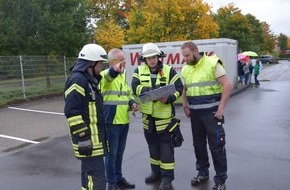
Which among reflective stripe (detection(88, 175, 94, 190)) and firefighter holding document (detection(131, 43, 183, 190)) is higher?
firefighter holding document (detection(131, 43, 183, 190))

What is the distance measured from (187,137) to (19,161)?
3.61 metres

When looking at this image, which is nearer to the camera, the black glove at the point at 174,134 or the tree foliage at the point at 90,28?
the black glove at the point at 174,134

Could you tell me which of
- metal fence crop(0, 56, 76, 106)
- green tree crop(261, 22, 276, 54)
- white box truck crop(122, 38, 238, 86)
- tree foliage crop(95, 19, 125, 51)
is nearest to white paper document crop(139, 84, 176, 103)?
white box truck crop(122, 38, 238, 86)

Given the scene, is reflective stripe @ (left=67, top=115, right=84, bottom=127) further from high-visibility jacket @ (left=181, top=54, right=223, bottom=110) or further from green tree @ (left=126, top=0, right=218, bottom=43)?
green tree @ (left=126, top=0, right=218, bottom=43)

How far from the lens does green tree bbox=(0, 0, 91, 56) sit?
1548 cm

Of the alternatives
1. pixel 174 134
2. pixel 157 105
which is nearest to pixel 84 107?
pixel 157 105

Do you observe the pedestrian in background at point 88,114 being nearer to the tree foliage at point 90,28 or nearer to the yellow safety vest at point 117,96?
the yellow safety vest at point 117,96

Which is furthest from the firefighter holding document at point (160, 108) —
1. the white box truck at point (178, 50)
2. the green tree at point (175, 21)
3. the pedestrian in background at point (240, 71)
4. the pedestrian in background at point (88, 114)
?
the green tree at point (175, 21)

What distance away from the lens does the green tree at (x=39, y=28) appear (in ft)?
50.8

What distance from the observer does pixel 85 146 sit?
353 cm

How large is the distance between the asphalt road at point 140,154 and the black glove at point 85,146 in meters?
1.68

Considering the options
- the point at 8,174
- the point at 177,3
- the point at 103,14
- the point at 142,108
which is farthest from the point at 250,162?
the point at 103,14

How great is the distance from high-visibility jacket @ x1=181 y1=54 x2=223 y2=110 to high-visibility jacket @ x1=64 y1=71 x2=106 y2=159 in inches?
58.4

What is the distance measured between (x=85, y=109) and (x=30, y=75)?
1228 cm
